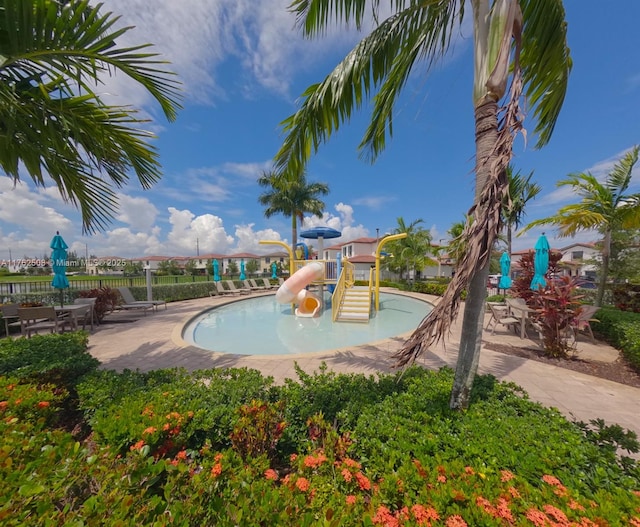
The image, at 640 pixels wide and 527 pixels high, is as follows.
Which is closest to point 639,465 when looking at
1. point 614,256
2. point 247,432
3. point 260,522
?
point 260,522

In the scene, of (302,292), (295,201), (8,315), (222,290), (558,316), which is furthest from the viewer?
(295,201)

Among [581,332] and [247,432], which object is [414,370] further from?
[581,332]

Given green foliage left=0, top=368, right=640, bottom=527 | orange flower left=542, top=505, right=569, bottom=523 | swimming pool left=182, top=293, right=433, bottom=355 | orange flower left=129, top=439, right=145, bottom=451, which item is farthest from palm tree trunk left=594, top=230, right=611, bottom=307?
orange flower left=129, top=439, right=145, bottom=451

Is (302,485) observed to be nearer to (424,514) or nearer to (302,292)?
(424,514)

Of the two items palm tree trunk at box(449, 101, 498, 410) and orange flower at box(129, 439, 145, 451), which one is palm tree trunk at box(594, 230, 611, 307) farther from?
orange flower at box(129, 439, 145, 451)

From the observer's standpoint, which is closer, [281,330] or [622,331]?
[622,331]

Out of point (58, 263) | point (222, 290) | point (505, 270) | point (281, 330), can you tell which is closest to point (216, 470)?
point (281, 330)

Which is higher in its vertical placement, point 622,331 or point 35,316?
point 35,316

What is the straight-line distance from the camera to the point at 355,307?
36.7 ft

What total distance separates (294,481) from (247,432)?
2.43ft

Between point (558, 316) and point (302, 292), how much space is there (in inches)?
343

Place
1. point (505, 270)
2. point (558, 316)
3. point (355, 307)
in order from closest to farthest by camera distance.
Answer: point (558, 316), point (355, 307), point (505, 270)

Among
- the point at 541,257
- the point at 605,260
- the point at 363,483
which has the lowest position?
the point at 363,483

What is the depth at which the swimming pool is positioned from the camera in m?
7.60
